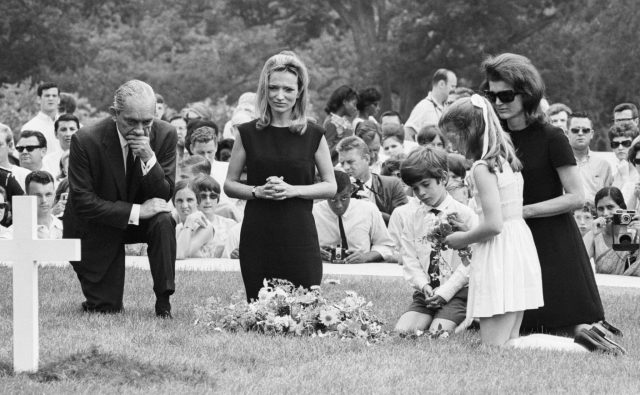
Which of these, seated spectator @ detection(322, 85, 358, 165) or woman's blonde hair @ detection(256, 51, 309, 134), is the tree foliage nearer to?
seated spectator @ detection(322, 85, 358, 165)

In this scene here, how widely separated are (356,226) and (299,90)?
3.83 m

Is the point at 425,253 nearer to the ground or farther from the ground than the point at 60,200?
nearer to the ground

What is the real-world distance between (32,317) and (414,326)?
3.14m

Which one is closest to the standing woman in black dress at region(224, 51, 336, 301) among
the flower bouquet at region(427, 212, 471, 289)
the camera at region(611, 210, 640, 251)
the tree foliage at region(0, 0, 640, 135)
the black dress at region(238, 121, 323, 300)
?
the black dress at region(238, 121, 323, 300)

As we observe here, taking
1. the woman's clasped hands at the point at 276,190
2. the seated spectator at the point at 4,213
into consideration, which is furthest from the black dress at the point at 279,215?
the seated spectator at the point at 4,213

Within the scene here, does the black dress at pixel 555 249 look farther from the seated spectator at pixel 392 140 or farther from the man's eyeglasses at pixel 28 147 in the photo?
the man's eyeglasses at pixel 28 147

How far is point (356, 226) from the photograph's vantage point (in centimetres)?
1292

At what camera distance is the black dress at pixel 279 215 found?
9.17 metres

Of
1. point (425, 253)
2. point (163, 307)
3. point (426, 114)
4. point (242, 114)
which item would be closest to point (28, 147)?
point (242, 114)

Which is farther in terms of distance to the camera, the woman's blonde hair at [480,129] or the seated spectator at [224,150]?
the seated spectator at [224,150]

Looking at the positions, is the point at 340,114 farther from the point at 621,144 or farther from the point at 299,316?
the point at 299,316

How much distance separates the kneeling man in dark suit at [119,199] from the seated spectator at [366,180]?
13.0 ft

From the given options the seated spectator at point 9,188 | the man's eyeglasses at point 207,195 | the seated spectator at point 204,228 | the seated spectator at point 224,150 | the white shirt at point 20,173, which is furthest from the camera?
the seated spectator at point 224,150

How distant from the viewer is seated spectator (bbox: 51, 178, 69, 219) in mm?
13703
